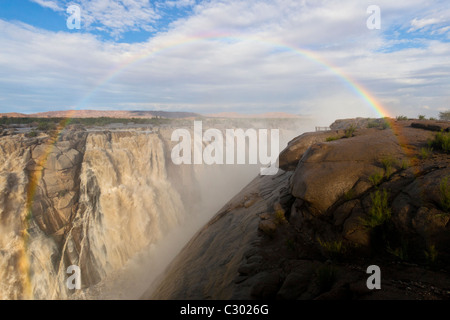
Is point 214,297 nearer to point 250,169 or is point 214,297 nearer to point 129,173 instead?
point 129,173

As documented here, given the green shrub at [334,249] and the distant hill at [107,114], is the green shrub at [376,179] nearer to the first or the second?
the green shrub at [334,249]

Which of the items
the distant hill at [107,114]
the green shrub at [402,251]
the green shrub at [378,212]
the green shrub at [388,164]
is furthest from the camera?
the distant hill at [107,114]

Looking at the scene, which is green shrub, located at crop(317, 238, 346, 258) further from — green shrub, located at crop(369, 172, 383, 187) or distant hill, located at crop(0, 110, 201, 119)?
distant hill, located at crop(0, 110, 201, 119)

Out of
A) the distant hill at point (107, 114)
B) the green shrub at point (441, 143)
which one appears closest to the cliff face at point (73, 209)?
the green shrub at point (441, 143)

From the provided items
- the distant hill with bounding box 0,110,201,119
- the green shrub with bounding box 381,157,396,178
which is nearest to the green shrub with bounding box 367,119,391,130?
the green shrub with bounding box 381,157,396,178

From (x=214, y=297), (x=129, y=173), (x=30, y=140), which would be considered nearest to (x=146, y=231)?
(x=129, y=173)

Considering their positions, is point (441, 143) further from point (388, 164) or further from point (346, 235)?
point (346, 235)

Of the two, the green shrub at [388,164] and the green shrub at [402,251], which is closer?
the green shrub at [402,251]
